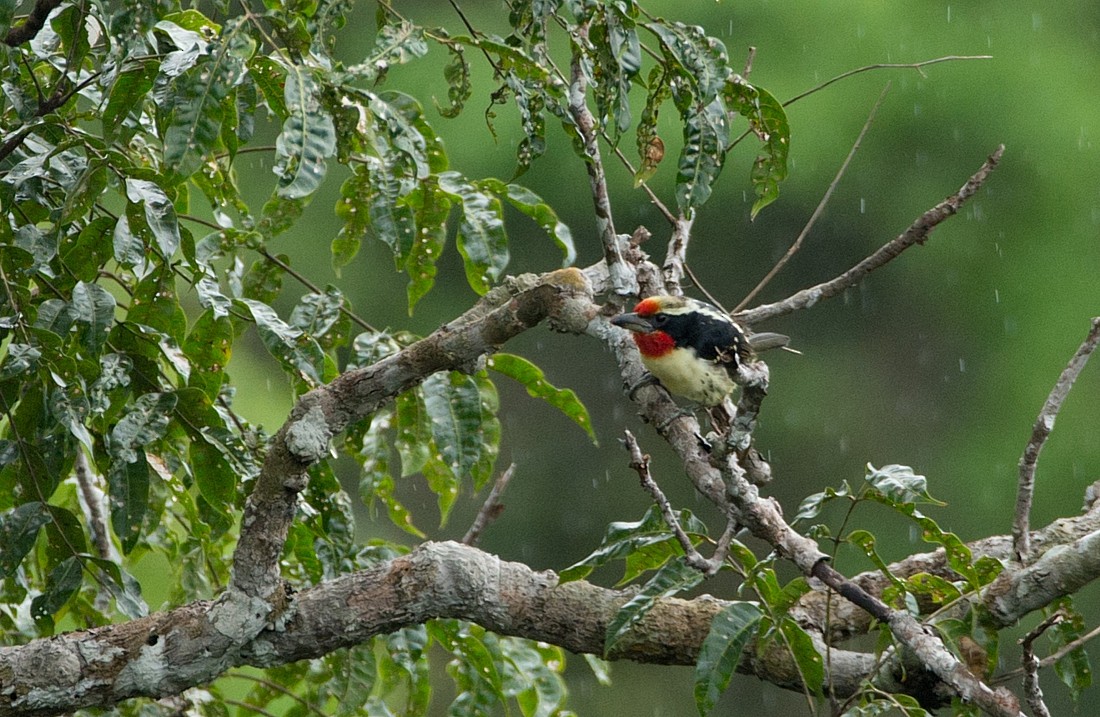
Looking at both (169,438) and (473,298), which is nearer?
(169,438)

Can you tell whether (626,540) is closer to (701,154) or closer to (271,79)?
(701,154)

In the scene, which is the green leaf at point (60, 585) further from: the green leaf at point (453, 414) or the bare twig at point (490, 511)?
the bare twig at point (490, 511)

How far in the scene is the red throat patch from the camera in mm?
2096

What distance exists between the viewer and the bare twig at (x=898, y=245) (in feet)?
5.54

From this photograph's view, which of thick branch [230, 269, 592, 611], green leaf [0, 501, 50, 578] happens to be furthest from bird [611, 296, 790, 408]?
green leaf [0, 501, 50, 578]

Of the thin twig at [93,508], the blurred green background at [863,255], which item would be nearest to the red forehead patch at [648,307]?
the thin twig at [93,508]

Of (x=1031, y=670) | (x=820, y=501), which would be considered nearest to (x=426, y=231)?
(x=820, y=501)

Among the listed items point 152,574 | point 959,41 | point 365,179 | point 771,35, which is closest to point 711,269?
point 771,35

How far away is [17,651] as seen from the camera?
5.91ft

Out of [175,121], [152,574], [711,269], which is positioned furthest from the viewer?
[711,269]

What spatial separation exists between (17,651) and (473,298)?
5382 millimetres

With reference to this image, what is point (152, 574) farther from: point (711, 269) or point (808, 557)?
point (711, 269)

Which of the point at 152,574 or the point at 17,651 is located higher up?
the point at 152,574

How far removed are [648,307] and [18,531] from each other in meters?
1.10
